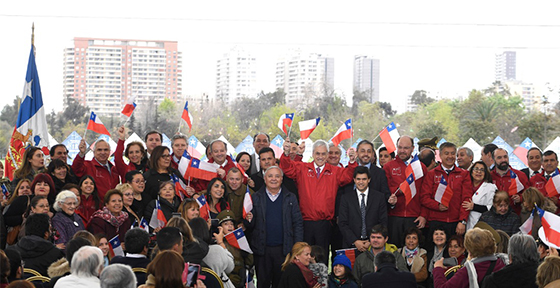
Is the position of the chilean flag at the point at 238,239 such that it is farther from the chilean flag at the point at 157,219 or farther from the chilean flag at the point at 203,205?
the chilean flag at the point at 157,219

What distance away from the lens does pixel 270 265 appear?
832 centimetres

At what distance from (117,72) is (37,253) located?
6607cm

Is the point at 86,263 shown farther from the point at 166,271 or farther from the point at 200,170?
the point at 200,170

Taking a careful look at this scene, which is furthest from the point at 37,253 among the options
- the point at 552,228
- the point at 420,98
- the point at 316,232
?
the point at 420,98

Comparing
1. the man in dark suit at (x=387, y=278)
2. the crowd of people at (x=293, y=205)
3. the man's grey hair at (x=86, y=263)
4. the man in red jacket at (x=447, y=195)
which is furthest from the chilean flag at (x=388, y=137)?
the man's grey hair at (x=86, y=263)

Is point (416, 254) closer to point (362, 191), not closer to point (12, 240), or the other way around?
point (362, 191)

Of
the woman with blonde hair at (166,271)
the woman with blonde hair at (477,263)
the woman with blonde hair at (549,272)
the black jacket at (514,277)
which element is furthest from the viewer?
the woman with blonde hair at (477,263)

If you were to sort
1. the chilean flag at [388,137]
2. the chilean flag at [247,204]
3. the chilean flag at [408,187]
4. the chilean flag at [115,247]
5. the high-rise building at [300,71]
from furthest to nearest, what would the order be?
the high-rise building at [300,71], the chilean flag at [388,137], the chilean flag at [408,187], the chilean flag at [247,204], the chilean flag at [115,247]

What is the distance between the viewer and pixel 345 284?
737 centimetres

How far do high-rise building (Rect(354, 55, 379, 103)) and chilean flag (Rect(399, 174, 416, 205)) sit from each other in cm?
8538

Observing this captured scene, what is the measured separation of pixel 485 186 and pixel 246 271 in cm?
319

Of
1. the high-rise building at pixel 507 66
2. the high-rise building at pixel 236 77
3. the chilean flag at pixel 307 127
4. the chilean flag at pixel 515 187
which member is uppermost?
the high-rise building at pixel 507 66

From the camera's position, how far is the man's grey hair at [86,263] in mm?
4945

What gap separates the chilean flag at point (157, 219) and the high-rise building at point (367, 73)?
86552 mm
